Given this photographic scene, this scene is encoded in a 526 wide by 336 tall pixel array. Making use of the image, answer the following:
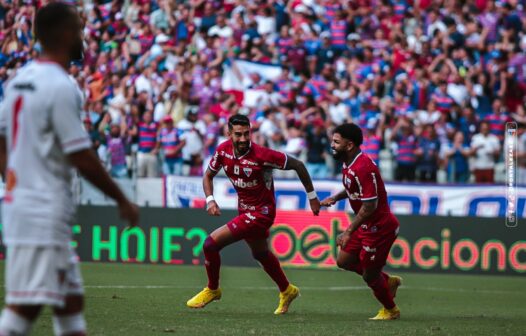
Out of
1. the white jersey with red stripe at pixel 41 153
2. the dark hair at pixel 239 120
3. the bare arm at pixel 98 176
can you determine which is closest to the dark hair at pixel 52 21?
the white jersey with red stripe at pixel 41 153

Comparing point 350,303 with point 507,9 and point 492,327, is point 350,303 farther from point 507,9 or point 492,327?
point 507,9

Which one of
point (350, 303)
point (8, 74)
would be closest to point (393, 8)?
point (8, 74)

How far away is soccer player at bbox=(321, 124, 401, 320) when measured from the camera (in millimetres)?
11336

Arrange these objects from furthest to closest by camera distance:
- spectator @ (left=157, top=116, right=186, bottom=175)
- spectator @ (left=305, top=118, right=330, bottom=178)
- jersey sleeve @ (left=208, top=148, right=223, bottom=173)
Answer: spectator @ (left=157, top=116, right=186, bottom=175)
spectator @ (left=305, top=118, right=330, bottom=178)
jersey sleeve @ (left=208, top=148, right=223, bottom=173)

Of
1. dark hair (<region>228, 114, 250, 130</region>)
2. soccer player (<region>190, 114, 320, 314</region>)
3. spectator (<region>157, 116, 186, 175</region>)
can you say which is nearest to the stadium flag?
spectator (<region>157, 116, 186, 175</region>)

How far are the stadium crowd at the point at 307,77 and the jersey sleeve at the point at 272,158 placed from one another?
870 cm

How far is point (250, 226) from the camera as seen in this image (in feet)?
40.8

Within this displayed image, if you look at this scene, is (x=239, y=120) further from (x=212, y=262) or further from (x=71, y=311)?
(x=71, y=311)

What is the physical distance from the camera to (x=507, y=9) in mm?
24953

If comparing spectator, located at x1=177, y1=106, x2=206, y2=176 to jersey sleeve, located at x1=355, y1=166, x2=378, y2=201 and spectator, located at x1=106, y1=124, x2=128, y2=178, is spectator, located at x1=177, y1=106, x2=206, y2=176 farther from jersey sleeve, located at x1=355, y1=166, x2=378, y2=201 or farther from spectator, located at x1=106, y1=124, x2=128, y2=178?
jersey sleeve, located at x1=355, y1=166, x2=378, y2=201

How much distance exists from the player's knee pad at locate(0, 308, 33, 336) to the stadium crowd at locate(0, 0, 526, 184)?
15.6 meters

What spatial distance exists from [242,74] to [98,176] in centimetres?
1915

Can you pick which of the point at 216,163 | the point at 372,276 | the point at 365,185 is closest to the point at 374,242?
the point at 372,276

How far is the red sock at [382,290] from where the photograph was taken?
37.8 feet
